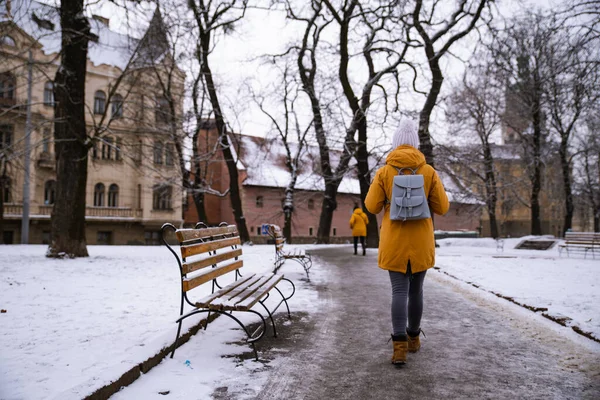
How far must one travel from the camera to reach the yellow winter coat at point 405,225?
4.18 metres

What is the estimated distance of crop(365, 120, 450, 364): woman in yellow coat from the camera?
417 cm

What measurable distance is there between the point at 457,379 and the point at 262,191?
136 feet

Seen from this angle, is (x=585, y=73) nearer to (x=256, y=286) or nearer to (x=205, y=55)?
(x=256, y=286)

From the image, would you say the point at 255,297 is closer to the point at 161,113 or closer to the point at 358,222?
the point at 358,222

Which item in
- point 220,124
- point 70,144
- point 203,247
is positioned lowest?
point 203,247

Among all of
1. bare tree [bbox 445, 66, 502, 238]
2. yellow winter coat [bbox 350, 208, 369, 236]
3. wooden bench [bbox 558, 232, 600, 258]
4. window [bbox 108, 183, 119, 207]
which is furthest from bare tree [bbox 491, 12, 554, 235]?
window [bbox 108, 183, 119, 207]

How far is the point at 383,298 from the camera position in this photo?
304 inches

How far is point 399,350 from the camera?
13.4 feet

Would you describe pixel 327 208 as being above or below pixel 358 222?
above

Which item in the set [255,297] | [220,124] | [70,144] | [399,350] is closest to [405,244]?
[399,350]

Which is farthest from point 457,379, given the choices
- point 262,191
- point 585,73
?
point 262,191

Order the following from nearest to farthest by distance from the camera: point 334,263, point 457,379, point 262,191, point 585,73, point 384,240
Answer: point 457,379, point 384,240, point 585,73, point 334,263, point 262,191

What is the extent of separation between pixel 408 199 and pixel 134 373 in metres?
2.66

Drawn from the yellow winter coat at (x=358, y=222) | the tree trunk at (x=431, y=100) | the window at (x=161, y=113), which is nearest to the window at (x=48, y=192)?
the window at (x=161, y=113)
